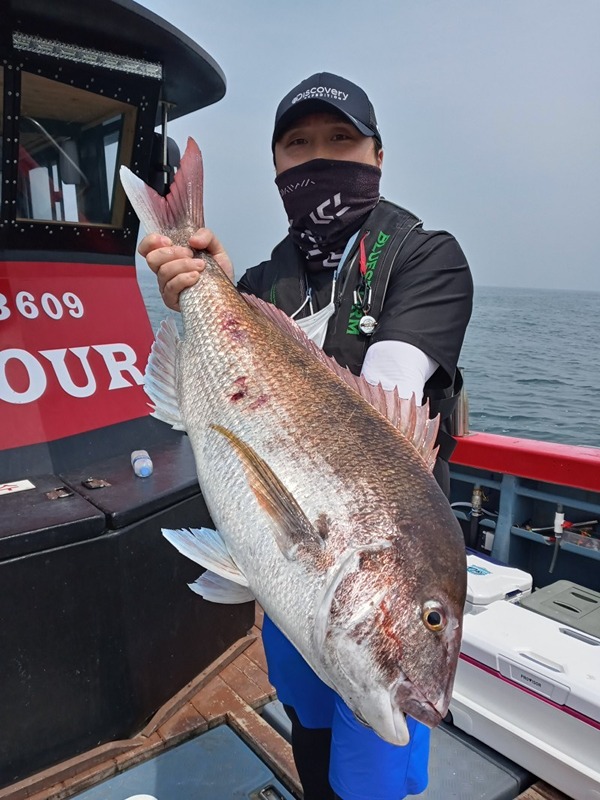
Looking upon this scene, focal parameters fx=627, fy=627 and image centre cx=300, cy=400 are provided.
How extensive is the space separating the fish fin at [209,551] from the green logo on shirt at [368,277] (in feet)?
2.70

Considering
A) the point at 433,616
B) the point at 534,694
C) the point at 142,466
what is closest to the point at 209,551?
the point at 433,616

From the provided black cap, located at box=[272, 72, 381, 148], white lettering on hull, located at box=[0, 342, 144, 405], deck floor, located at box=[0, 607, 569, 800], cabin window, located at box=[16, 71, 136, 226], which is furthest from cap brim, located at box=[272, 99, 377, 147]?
deck floor, located at box=[0, 607, 569, 800]

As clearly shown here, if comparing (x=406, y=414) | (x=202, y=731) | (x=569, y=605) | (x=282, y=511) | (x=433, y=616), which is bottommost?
(x=202, y=731)

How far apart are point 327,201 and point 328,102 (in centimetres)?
32

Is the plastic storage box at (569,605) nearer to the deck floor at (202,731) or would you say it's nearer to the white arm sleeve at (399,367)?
the deck floor at (202,731)

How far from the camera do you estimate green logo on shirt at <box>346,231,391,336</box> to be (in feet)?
6.75

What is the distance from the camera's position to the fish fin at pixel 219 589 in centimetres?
165

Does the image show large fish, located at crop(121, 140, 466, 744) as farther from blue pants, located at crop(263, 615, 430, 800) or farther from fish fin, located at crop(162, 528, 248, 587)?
blue pants, located at crop(263, 615, 430, 800)

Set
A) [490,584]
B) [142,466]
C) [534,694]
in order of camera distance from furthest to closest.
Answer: [490,584] < [142,466] < [534,694]

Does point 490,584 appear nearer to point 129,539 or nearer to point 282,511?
point 129,539

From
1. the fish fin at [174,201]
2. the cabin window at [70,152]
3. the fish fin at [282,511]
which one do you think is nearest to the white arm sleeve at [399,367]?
the fish fin at [282,511]

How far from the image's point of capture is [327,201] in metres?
2.19

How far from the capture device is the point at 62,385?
384 cm

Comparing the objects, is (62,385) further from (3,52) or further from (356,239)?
(356,239)
